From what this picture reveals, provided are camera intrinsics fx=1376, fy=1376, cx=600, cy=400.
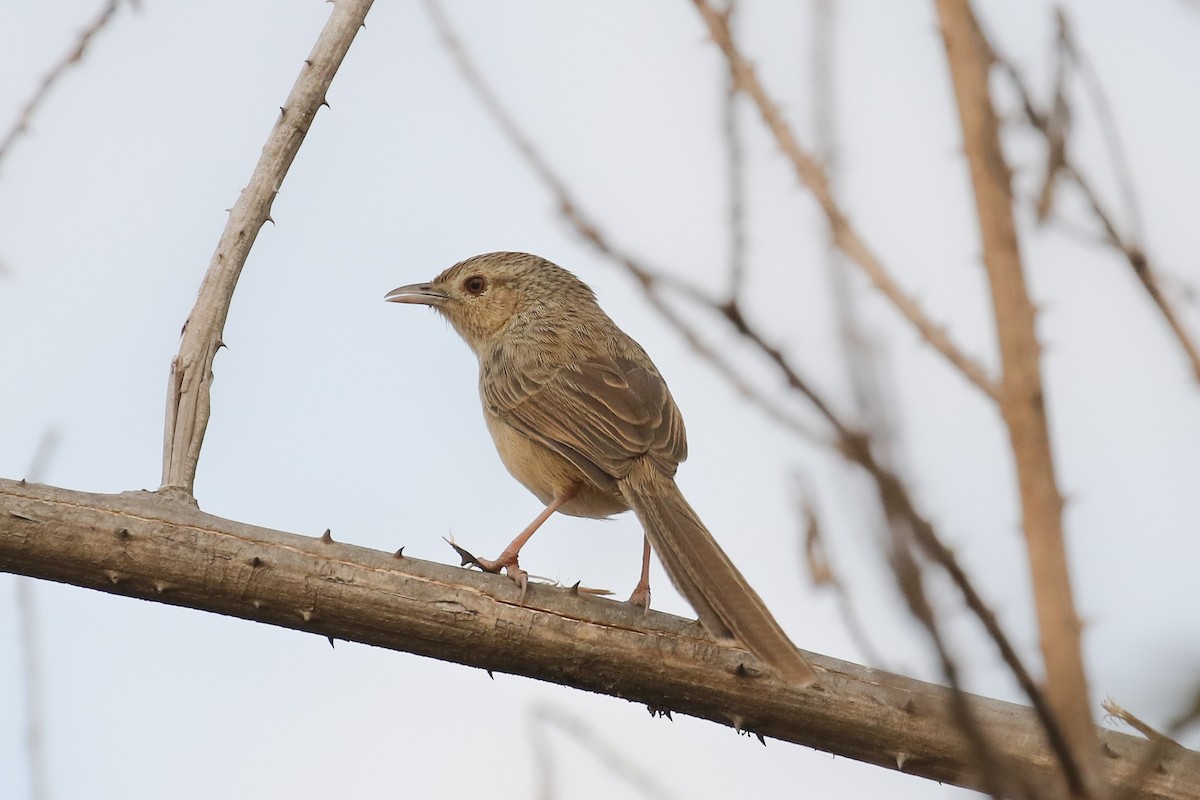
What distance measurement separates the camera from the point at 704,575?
4.75 m

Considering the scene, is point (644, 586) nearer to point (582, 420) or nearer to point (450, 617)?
point (582, 420)

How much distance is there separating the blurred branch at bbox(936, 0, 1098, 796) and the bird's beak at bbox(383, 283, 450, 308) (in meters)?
6.62

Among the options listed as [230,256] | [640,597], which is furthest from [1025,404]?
[640,597]

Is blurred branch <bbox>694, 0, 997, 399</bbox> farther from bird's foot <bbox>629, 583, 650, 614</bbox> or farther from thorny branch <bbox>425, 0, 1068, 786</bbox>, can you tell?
bird's foot <bbox>629, 583, 650, 614</bbox>

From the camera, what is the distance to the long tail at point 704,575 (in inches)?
162

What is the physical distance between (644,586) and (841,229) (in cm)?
404

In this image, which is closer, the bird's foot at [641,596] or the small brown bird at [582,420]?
the small brown bird at [582,420]

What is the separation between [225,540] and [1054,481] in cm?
321

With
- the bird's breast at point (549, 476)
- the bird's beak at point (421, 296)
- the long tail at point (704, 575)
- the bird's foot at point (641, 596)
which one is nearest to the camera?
the long tail at point (704, 575)

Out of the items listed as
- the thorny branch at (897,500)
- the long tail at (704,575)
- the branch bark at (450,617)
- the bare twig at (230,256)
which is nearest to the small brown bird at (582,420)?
the long tail at (704,575)

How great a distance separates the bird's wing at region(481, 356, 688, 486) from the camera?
602 centimetres

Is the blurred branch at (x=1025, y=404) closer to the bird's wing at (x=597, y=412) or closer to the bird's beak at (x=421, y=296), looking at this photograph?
the bird's wing at (x=597, y=412)

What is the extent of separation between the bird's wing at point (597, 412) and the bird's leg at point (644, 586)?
349mm

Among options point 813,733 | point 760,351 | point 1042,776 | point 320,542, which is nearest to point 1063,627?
point 760,351
